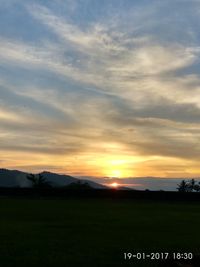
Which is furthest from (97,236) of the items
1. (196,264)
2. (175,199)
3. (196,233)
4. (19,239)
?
(175,199)

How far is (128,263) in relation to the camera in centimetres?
1254

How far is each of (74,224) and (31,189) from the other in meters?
30.4

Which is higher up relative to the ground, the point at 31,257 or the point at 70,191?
the point at 70,191

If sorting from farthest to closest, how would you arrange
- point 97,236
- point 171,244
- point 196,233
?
1. point 196,233
2. point 97,236
3. point 171,244

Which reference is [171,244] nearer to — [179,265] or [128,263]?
[128,263]

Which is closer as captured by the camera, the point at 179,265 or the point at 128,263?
the point at 179,265

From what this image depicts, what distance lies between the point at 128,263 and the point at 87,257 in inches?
52.5

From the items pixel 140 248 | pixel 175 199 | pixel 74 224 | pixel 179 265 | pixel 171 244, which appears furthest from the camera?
pixel 175 199

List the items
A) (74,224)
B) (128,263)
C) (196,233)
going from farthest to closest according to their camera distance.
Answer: (74,224) < (196,233) < (128,263)

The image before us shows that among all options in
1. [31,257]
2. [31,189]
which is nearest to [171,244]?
[31,257]

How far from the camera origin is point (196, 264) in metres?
9.28

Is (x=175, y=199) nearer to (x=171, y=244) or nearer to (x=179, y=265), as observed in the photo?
(x=171, y=244)

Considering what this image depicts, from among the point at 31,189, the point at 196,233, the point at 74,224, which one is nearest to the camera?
the point at 196,233

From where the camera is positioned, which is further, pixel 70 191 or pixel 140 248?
pixel 70 191
